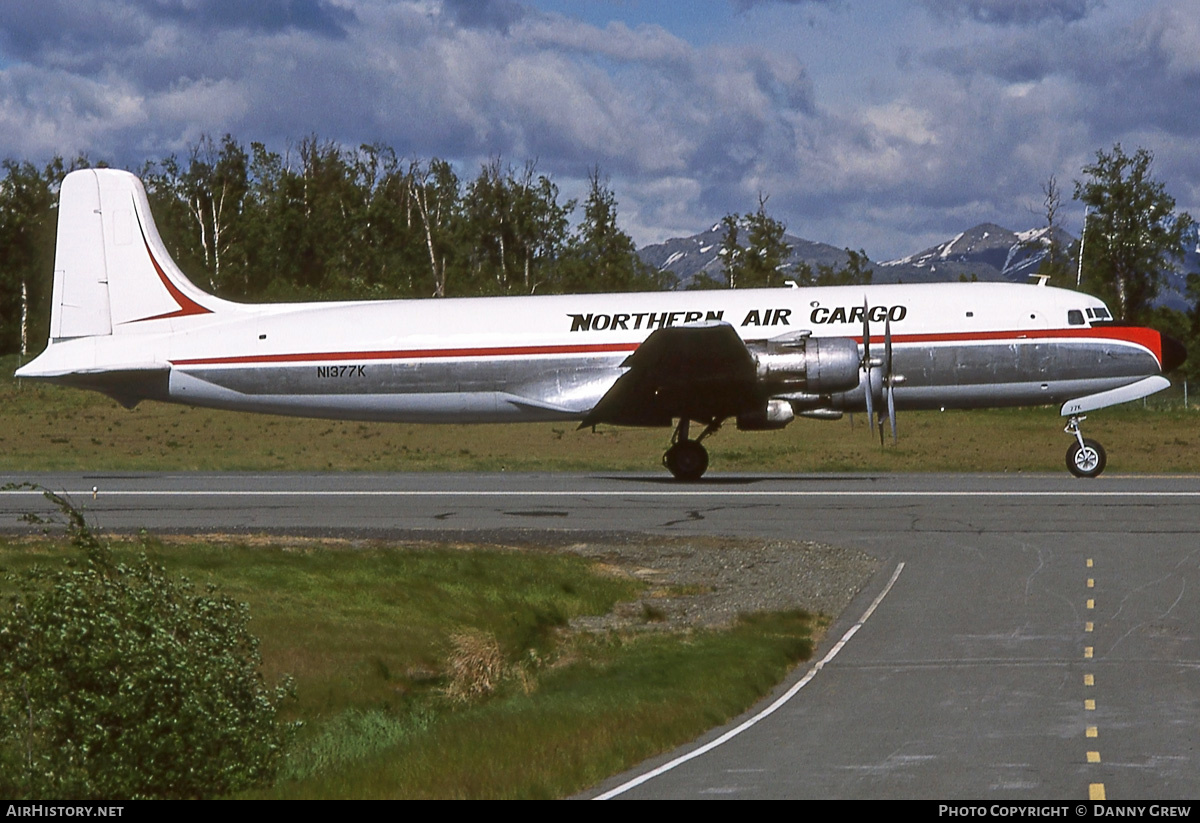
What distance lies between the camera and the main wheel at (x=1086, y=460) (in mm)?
38750

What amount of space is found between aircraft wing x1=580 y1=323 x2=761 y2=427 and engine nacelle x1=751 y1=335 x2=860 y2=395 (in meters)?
0.50

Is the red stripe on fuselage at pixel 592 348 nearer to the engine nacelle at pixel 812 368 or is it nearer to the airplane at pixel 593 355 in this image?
the airplane at pixel 593 355

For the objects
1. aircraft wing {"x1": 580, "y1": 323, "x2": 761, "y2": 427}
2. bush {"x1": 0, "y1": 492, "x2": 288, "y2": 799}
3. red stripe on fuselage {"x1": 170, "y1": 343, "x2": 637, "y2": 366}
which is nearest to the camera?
bush {"x1": 0, "y1": 492, "x2": 288, "y2": 799}

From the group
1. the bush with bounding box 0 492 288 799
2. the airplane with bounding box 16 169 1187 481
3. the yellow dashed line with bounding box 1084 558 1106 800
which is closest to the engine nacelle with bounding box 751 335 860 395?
the airplane with bounding box 16 169 1187 481

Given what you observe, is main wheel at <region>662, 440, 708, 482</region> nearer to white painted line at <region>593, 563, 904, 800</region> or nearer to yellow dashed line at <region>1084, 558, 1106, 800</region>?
yellow dashed line at <region>1084, 558, 1106, 800</region>

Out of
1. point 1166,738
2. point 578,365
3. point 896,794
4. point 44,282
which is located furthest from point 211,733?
point 44,282

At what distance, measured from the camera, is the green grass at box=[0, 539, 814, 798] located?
46.7 feet

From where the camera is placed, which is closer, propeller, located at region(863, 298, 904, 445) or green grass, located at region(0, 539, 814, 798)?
green grass, located at region(0, 539, 814, 798)

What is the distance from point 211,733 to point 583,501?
71.0 feet

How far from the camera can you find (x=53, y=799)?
A: 13.4 m

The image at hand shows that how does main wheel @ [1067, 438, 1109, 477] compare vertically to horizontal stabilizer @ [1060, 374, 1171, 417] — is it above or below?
below

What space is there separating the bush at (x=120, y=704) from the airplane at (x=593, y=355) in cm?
2249

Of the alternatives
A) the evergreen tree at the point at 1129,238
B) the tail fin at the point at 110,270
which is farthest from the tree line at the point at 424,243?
the tail fin at the point at 110,270
